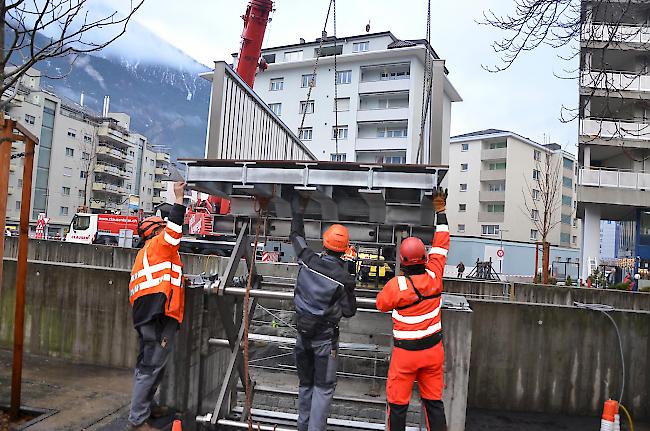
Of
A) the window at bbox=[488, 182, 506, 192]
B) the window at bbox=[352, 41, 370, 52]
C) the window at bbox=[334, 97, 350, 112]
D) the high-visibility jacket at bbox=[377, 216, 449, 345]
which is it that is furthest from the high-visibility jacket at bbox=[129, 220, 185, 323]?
the window at bbox=[488, 182, 506, 192]

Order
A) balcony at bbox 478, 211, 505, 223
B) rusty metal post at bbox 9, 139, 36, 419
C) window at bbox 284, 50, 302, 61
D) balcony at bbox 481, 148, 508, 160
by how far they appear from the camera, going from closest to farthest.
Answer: rusty metal post at bbox 9, 139, 36, 419 < window at bbox 284, 50, 302, 61 < balcony at bbox 478, 211, 505, 223 < balcony at bbox 481, 148, 508, 160

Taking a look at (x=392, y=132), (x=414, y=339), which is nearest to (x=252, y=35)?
(x=414, y=339)

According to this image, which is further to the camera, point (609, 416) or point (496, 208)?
point (496, 208)

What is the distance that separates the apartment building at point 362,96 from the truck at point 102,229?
67.5 feet

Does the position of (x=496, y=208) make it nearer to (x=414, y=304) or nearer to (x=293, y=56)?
(x=293, y=56)

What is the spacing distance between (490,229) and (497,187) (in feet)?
15.5

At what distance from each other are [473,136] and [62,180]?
47.1 m

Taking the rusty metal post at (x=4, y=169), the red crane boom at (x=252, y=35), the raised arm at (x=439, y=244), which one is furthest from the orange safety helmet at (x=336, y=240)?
the red crane boom at (x=252, y=35)

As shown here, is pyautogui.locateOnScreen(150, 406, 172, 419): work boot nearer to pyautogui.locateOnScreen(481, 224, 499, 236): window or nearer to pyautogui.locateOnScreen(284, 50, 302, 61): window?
pyautogui.locateOnScreen(284, 50, 302, 61): window

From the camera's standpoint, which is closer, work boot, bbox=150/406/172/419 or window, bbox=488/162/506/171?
work boot, bbox=150/406/172/419

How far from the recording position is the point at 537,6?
217 inches

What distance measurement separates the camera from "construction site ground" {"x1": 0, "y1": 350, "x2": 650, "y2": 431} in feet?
15.8

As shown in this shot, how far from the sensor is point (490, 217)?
175 ft

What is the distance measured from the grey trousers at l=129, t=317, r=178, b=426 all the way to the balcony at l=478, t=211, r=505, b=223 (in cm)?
5201
